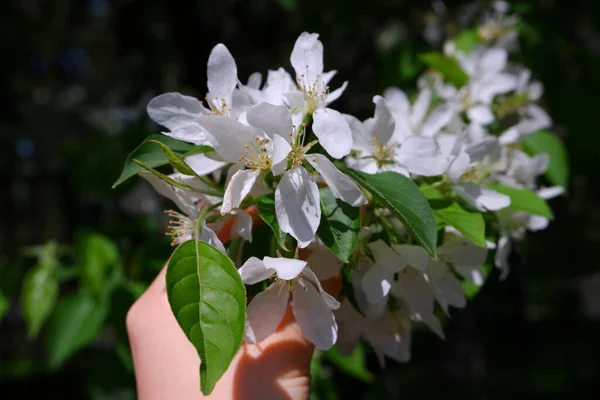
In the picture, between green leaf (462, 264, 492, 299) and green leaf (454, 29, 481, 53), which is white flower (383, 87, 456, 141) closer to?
green leaf (462, 264, 492, 299)

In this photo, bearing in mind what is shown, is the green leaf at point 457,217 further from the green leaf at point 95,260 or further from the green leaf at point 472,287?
the green leaf at point 95,260

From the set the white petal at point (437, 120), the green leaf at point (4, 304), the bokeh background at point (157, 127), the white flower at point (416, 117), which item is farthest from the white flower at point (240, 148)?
the green leaf at point (4, 304)

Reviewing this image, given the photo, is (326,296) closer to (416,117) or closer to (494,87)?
(416,117)

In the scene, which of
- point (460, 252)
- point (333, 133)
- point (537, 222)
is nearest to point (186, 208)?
point (333, 133)

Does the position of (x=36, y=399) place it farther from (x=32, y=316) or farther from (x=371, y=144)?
(x=371, y=144)

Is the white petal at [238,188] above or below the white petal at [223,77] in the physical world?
below

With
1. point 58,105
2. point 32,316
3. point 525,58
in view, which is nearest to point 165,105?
Result: point 32,316

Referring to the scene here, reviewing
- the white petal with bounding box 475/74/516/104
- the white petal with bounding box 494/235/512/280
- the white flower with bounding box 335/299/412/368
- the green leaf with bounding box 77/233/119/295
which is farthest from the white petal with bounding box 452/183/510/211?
the green leaf with bounding box 77/233/119/295
